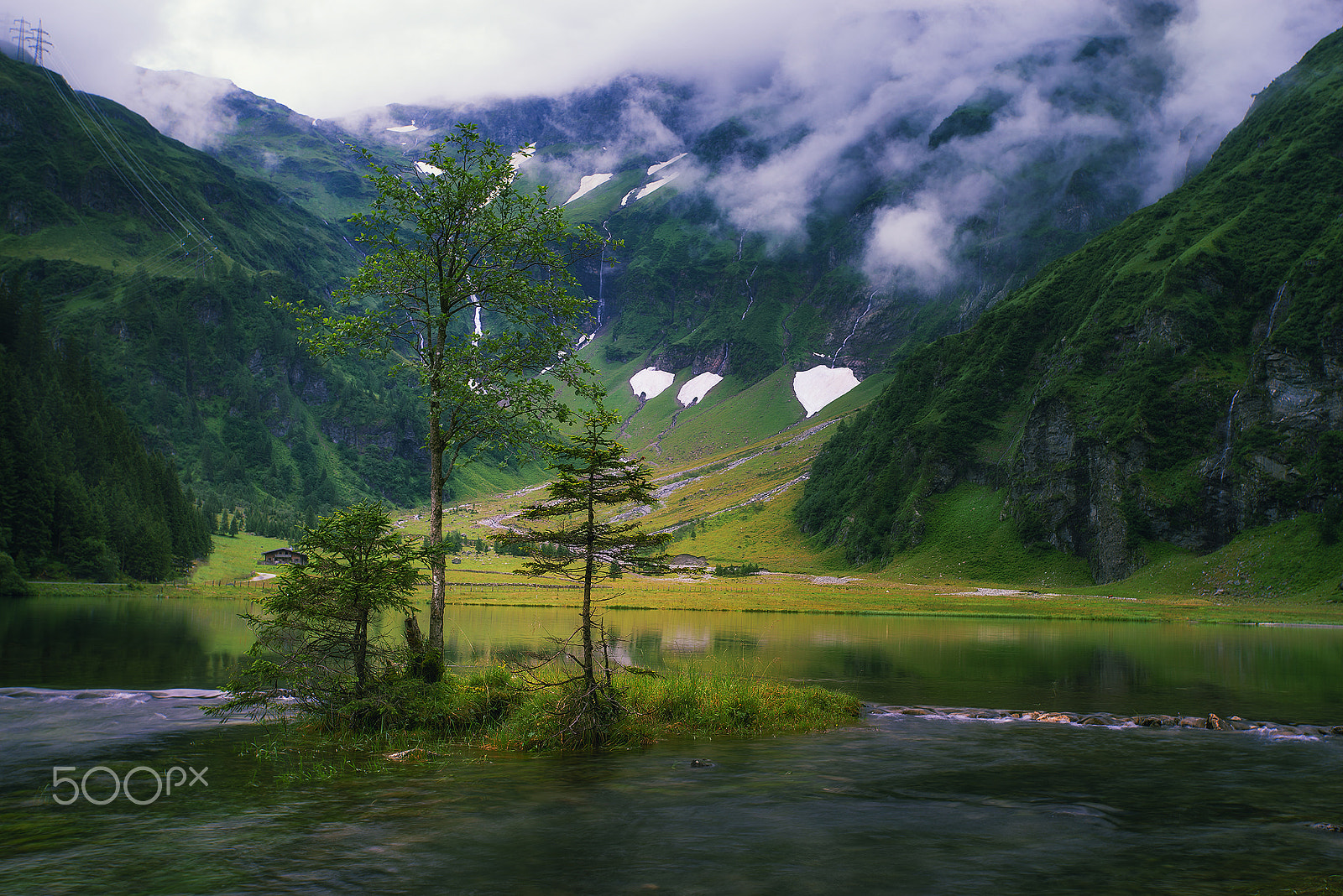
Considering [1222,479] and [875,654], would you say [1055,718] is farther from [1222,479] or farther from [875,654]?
[1222,479]

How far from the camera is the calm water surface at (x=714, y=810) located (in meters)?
12.3

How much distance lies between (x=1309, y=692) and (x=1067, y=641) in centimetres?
2209

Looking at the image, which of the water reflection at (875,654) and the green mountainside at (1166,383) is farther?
the green mountainside at (1166,383)

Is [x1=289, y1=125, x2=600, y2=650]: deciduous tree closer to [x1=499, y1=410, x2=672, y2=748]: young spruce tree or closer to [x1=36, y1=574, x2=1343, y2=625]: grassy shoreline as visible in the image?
[x1=499, y1=410, x2=672, y2=748]: young spruce tree

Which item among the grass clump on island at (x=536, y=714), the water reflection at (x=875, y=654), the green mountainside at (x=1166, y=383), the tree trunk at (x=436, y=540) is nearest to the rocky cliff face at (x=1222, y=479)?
the green mountainside at (x=1166, y=383)

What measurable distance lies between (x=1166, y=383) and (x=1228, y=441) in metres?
13.3

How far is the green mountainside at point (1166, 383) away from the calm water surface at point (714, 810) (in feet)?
300

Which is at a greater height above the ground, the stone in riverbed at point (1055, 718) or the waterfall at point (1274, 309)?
the waterfall at point (1274, 309)

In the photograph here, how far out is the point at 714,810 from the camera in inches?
632

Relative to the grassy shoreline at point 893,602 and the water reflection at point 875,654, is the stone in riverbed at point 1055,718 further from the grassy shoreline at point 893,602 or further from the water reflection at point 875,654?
the grassy shoreline at point 893,602

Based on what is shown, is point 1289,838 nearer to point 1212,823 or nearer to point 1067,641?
point 1212,823

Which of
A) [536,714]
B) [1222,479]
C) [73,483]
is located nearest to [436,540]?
[536,714]

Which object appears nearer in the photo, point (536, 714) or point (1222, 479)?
point (536, 714)

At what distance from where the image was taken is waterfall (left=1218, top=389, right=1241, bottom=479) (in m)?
110
